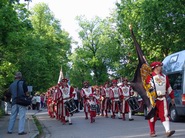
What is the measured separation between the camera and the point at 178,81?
16.2 m

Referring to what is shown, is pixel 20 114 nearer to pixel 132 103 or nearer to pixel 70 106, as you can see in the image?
pixel 70 106

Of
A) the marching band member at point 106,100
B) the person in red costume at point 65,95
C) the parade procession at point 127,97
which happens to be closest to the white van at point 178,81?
the parade procession at point 127,97

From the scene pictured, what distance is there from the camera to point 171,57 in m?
17.5

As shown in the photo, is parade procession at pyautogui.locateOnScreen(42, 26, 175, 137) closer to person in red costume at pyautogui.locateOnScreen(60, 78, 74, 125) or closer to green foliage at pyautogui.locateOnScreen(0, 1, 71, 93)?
person in red costume at pyautogui.locateOnScreen(60, 78, 74, 125)

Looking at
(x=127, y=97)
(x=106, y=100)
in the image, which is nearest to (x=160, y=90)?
(x=127, y=97)

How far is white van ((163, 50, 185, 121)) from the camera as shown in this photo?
15.7m

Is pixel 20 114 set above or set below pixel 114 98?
below

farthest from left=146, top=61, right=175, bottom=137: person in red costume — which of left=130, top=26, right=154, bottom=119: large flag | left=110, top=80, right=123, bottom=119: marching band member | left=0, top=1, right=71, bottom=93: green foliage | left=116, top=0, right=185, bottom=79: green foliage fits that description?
left=116, top=0, right=185, bottom=79: green foliage

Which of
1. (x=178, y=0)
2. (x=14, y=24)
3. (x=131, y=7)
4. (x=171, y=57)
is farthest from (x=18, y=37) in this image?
(x=131, y=7)

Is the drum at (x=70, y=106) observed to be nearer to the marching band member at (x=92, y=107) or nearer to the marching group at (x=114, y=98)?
the marching group at (x=114, y=98)

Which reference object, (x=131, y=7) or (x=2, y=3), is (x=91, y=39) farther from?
(x=2, y=3)

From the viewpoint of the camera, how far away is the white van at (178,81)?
1572 centimetres

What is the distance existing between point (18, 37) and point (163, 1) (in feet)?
35.4

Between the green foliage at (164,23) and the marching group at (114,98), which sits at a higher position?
the green foliage at (164,23)
